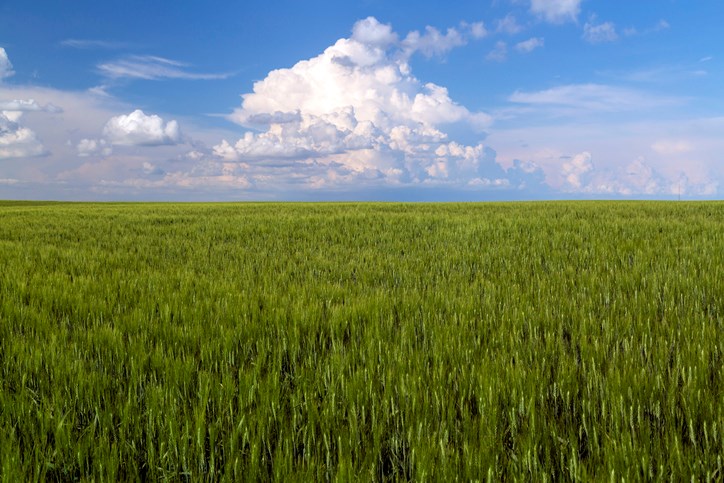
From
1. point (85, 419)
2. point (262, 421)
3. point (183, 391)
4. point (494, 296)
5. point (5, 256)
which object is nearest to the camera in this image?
point (262, 421)

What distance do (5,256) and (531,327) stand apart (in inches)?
353

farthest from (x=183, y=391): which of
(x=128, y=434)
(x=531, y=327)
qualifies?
(x=531, y=327)

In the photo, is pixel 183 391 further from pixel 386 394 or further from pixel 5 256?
pixel 5 256

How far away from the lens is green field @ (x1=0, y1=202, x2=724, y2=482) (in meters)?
1.85

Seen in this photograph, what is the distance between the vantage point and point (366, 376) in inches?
A: 97.7

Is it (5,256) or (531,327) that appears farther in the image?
(5,256)

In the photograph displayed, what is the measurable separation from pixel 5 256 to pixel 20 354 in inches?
260

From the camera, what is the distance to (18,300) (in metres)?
4.64

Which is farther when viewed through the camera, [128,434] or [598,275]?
[598,275]

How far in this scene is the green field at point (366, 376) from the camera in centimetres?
185

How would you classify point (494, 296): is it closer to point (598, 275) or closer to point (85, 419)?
point (598, 275)

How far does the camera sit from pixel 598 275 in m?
5.75

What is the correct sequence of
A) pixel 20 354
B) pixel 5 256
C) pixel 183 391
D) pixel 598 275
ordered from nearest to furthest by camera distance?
1. pixel 183 391
2. pixel 20 354
3. pixel 598 275
4. pixel 5 256

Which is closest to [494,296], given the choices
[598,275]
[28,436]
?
[598,275]
